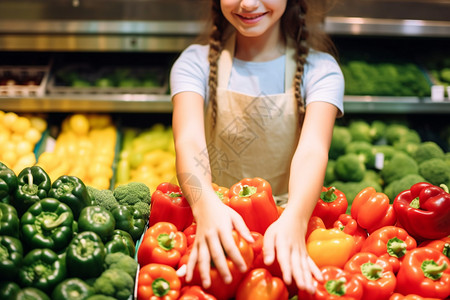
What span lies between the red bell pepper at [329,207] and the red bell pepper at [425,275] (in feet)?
1.06

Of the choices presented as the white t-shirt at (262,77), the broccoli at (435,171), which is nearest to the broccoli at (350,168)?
the broccoli at (435,171)

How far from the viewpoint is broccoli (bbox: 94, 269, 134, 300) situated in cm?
123

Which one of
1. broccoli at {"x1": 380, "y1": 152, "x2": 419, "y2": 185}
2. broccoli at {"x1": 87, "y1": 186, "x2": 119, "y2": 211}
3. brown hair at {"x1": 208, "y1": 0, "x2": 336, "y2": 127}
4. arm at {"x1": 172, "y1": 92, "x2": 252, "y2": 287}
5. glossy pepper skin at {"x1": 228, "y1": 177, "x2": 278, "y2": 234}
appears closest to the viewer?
arm at {"x1": 172, "y1": 92, "x2": 252, "y2": 287}

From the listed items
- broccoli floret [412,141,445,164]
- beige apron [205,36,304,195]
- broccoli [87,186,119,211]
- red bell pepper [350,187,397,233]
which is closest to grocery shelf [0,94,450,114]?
broccoli floret [412,141,445,164]

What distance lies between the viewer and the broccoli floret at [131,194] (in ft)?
5.54

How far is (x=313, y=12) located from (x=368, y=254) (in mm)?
1290

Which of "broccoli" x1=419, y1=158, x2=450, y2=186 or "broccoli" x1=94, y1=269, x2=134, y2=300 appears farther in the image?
"broccoli" x1=419, y1=158, x2=450, y2=186

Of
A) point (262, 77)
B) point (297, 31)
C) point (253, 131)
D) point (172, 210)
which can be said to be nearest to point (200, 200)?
point (172, 210)

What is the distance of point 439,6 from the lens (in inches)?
138

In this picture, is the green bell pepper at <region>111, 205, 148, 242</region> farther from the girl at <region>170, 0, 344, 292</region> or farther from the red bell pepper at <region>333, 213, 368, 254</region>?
the red bell pepper at <region>333, 213, 368, 254</region>

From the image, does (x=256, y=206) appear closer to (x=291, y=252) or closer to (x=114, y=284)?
(x=291, y=252)

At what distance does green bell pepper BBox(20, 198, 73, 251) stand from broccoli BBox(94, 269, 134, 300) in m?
0.16

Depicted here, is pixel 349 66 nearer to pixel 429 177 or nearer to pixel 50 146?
pixel 429 177

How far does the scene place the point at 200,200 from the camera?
4.86 feet
